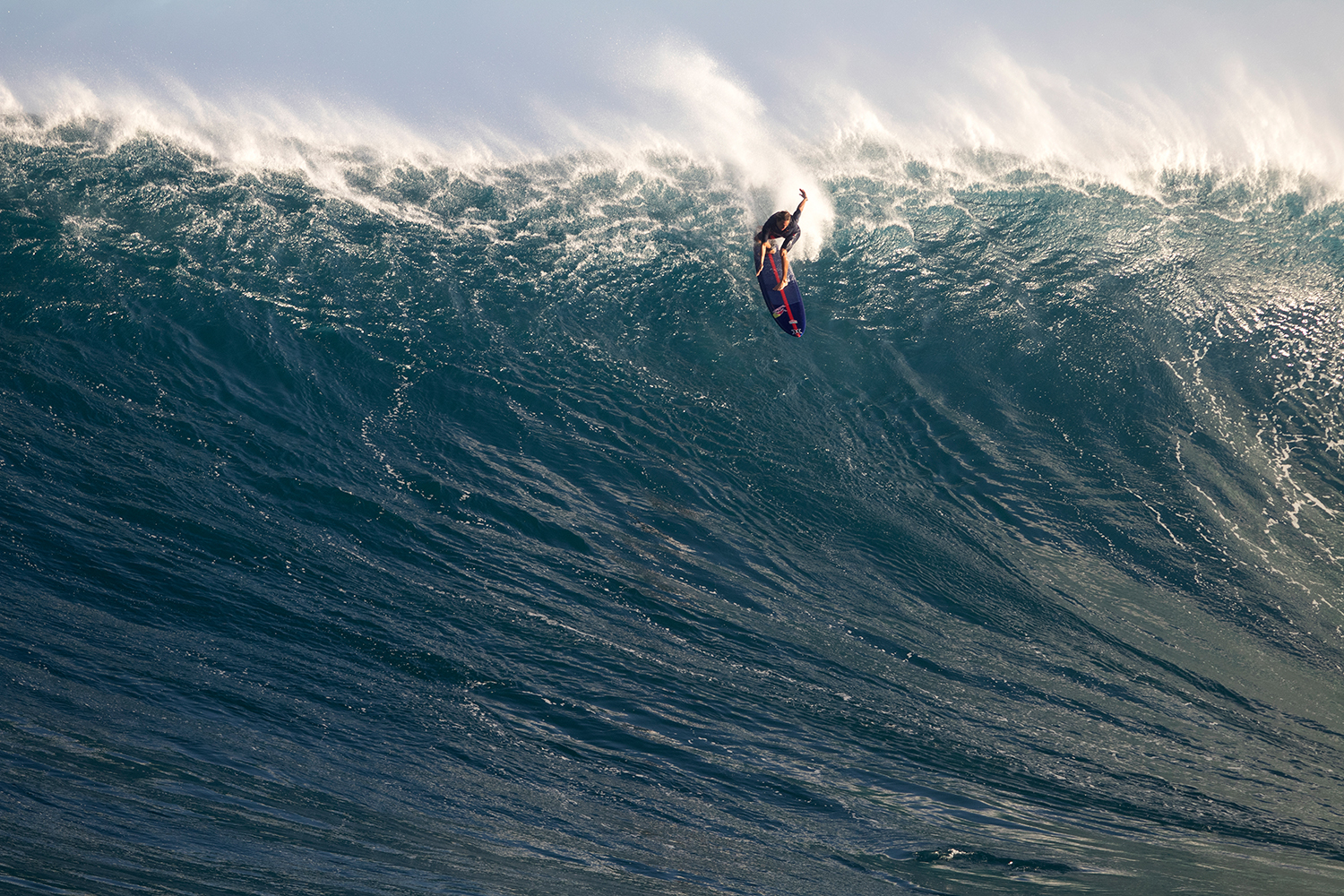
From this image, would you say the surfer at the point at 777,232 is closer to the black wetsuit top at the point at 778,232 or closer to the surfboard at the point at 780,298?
the black wetsuit top at the point at 778,232

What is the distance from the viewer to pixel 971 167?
1599cm

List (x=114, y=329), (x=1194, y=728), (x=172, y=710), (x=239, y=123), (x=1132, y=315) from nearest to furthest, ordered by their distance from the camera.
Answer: (x=172, y=710) < (x=1194, y=728) < (x=114, y=329) < (x=1132, y=315) < (x=239, y=123)

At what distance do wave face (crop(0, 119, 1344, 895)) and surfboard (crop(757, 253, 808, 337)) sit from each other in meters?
1.51

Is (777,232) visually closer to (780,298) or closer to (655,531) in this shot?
(780,298)

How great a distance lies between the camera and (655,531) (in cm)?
982

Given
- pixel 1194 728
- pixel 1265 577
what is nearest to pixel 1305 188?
pixel 1265 577

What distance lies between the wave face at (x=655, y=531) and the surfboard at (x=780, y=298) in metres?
1.51

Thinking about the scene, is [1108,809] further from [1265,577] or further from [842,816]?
[1265,577]

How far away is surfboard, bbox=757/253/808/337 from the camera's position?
10.0 metres

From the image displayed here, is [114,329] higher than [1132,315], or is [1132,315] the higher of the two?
[1132,315]

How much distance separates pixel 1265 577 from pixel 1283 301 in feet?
18.5

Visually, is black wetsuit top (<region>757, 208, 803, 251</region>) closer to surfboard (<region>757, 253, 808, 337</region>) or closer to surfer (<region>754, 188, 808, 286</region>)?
surfer (<region>754, 188, 808, 286</region>)

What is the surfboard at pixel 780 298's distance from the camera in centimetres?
1005

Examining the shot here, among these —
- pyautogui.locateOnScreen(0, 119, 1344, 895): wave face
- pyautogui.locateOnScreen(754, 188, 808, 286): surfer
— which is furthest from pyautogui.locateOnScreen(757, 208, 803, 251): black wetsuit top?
pyautogui.locateOnScreen(0, 119, 1344, 895): wave face
